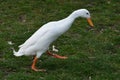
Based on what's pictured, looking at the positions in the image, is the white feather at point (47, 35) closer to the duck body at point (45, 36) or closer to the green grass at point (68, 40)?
the duck body at point (45, 36)

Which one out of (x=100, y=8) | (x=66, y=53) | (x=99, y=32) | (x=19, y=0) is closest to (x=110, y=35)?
(x=99, y=32)

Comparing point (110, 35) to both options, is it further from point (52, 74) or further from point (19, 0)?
point (19, 0)

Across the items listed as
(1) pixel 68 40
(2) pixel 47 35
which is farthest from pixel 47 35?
(1) pixel 68 40

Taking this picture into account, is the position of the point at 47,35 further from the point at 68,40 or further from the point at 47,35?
the point at 68,40

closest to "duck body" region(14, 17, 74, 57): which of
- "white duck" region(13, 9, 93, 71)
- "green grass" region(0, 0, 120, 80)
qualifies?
"white duck" region(13, 9, 93, 71)

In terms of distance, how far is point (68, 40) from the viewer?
9.37 meters

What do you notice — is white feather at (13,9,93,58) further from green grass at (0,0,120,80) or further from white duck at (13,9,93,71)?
green grass at (0,0,120,80)

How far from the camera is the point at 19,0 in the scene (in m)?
12.3

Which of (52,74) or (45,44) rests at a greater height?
(45,44)

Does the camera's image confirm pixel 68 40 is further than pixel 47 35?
Yes

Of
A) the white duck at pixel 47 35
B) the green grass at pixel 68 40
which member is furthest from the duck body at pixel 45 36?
the green grass at pixel 68 40

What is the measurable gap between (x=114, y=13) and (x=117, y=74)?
4034mm

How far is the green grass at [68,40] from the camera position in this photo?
25.0 ft

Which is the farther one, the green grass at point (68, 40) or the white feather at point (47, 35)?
the green grass at point (68, 40)
